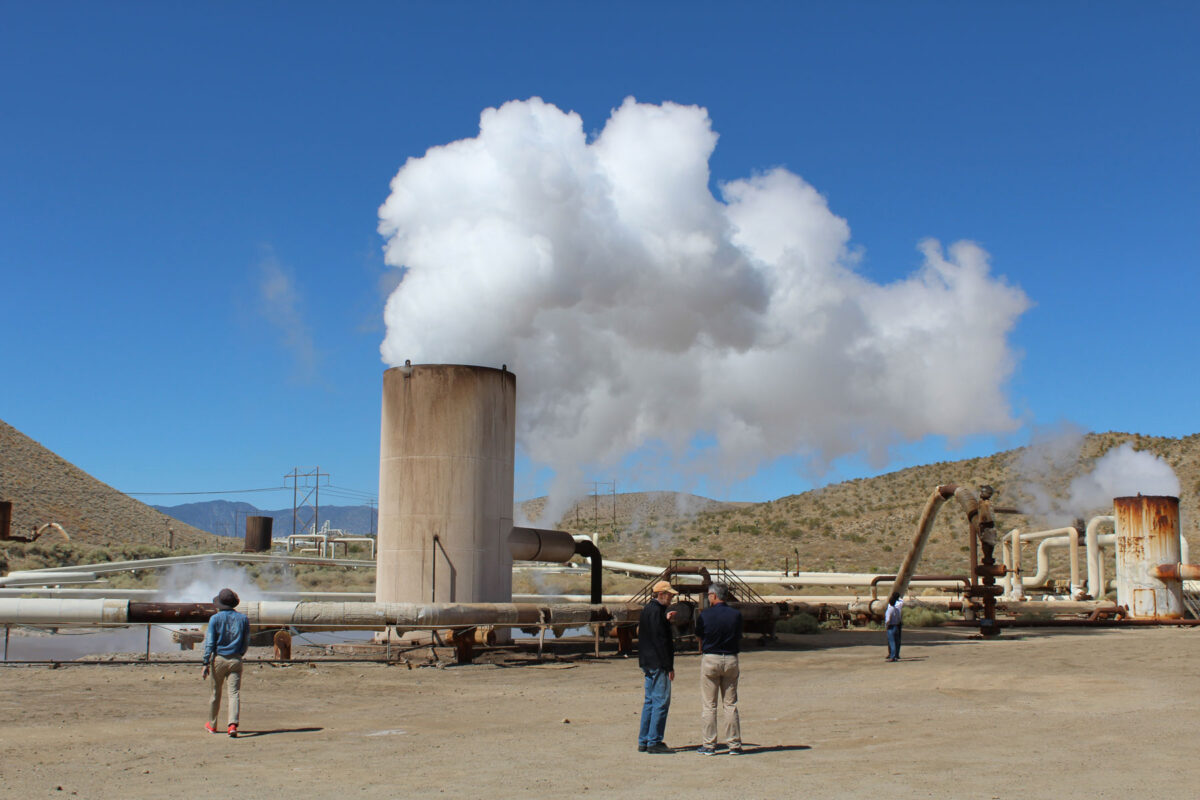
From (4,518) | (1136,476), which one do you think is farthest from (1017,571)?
(4,518)

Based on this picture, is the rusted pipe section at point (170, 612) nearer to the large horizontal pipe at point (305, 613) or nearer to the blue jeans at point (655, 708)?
the large horizontal pipe at point (305, 613)

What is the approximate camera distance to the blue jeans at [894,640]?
20.8m

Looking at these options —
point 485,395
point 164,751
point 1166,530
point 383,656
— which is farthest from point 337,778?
point 1166,530

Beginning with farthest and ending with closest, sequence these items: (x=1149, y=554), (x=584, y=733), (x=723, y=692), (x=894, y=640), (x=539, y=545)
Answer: (x=1149, y=554)
(x=539, y=545)
(x=894, y=640)
(x=584, y=733)
(x=723, y=692)

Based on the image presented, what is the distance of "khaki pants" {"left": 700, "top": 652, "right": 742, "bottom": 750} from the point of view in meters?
9.98

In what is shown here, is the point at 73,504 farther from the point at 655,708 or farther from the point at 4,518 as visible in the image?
the point at 655,708

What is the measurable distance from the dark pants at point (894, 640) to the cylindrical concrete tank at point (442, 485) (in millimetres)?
8458

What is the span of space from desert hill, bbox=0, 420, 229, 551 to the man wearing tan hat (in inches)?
2933

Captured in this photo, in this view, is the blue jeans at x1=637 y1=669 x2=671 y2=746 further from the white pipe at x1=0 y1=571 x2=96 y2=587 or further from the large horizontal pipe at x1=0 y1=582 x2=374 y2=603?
the white pipe at x1=0 y1=571 x2=96 y2=587

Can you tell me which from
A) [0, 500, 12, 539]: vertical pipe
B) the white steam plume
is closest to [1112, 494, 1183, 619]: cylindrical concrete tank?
the white steam plume

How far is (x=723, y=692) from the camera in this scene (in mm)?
10156

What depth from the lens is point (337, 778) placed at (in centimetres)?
898

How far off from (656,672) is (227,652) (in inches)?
180

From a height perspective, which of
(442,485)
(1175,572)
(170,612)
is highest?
(442,485)
